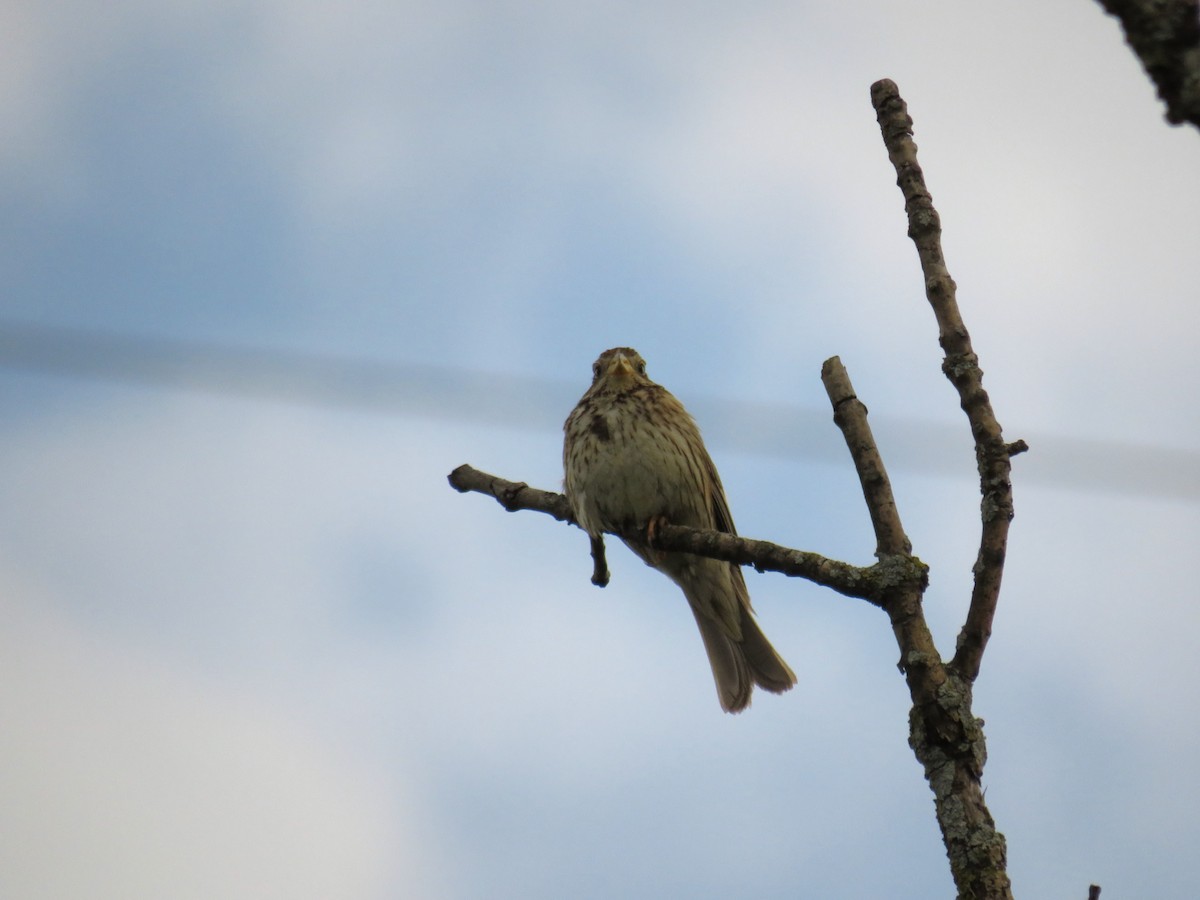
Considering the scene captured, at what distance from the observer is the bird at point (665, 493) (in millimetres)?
6020

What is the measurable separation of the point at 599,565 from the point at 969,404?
7.39 ft

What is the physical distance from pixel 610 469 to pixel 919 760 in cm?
324

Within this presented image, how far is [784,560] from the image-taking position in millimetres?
3609

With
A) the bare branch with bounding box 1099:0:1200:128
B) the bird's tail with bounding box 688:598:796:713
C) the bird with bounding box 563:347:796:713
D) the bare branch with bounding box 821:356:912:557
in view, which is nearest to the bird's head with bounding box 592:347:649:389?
the bird with bounding box 563:347:796:713

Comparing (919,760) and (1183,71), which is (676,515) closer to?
(919,760)

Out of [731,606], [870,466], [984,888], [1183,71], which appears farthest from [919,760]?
[731,606]

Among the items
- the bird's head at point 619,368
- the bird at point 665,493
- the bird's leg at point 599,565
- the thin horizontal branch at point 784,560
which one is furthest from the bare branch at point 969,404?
the bird's head at point 619,368

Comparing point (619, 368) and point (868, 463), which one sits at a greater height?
point (619, 368)

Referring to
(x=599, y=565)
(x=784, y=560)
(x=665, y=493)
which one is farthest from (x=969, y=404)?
(x=665, y=493)

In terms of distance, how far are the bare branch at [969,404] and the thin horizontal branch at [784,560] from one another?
0.63 ft

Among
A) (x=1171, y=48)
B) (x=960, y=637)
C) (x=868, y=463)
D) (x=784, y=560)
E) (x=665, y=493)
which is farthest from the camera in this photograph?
(x=665, y=493)

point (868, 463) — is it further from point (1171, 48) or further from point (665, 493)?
point (665, 493)

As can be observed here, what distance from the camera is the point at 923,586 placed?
3.18m

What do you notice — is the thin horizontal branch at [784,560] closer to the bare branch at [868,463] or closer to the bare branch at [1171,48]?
the bare branch at [868,463]
